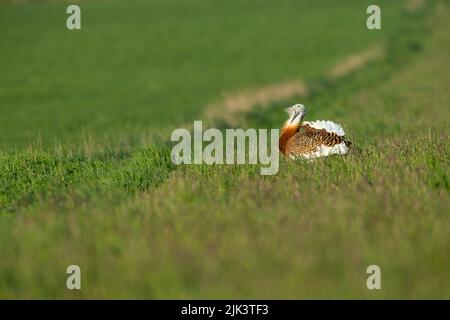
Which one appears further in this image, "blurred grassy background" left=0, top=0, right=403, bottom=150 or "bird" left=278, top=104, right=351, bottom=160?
"blurred grassy background" left=0, top=0, right=403, bottom=150

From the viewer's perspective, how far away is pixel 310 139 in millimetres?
8883

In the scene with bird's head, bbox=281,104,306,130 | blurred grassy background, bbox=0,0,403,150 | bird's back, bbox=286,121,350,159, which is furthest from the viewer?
blurred grassy background, bbox=0,0,403,150

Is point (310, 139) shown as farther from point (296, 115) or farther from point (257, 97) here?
point (257, 97)

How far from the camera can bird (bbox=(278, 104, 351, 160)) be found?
8.80 meters

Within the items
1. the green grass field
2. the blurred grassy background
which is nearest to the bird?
the green grass field

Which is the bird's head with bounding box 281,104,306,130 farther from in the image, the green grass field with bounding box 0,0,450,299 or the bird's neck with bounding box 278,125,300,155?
the green grass field with bounding box 0,0,450,299

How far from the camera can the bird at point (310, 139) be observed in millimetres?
8805

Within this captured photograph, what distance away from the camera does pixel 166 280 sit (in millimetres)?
5594

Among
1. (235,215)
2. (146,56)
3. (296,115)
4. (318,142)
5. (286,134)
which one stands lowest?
(235,215)

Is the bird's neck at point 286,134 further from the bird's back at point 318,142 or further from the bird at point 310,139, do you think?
the bird's back at point 318,142

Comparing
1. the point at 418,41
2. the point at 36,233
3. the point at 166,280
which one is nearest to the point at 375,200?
the point at 166,280

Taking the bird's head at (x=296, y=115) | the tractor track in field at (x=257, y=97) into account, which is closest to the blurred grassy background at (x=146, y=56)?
the tractor track in field at (x=257, y=97)

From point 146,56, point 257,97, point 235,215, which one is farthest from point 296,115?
point 146,56

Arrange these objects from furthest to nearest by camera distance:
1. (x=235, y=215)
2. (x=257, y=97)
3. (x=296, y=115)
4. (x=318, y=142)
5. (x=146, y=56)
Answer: (x=146, y=56) < (x=257, y=97) < (x=296, y=115) < (x=318, y=142) < (x=235, y=215)
